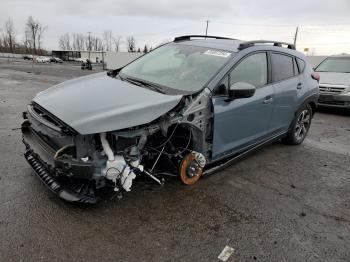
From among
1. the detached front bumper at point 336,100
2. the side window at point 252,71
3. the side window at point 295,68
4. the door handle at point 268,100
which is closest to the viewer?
the side window at point 252,71

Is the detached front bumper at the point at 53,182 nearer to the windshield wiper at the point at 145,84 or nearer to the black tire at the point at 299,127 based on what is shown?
the windshield wiper at the point at 145,84

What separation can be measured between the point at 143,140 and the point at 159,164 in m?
0.57

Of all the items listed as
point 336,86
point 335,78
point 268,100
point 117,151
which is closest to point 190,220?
point 117,151

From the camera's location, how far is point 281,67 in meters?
4.71

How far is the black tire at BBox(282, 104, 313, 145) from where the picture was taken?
5387 mm

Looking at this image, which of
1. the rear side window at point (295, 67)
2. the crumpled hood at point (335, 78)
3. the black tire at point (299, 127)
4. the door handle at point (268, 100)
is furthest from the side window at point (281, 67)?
the crumpled hood at point (335, 78)

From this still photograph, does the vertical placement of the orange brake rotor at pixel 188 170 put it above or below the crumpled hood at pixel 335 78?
below

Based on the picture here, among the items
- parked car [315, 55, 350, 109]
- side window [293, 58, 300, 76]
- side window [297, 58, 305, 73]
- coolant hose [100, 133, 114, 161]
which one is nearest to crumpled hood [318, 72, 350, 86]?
parked car [315, 55, 350, 109]

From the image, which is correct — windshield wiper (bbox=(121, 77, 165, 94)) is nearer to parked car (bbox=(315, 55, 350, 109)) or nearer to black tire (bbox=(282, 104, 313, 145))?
black tire (bbox=(282, 104, 313, 145))

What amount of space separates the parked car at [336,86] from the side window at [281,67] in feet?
16.1

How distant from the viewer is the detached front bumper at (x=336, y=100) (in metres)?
8.91

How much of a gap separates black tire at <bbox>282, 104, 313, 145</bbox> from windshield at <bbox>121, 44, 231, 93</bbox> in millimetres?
2243

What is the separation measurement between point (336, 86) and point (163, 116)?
25.6ft

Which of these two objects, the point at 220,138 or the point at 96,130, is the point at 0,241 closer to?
the point at 96,130
